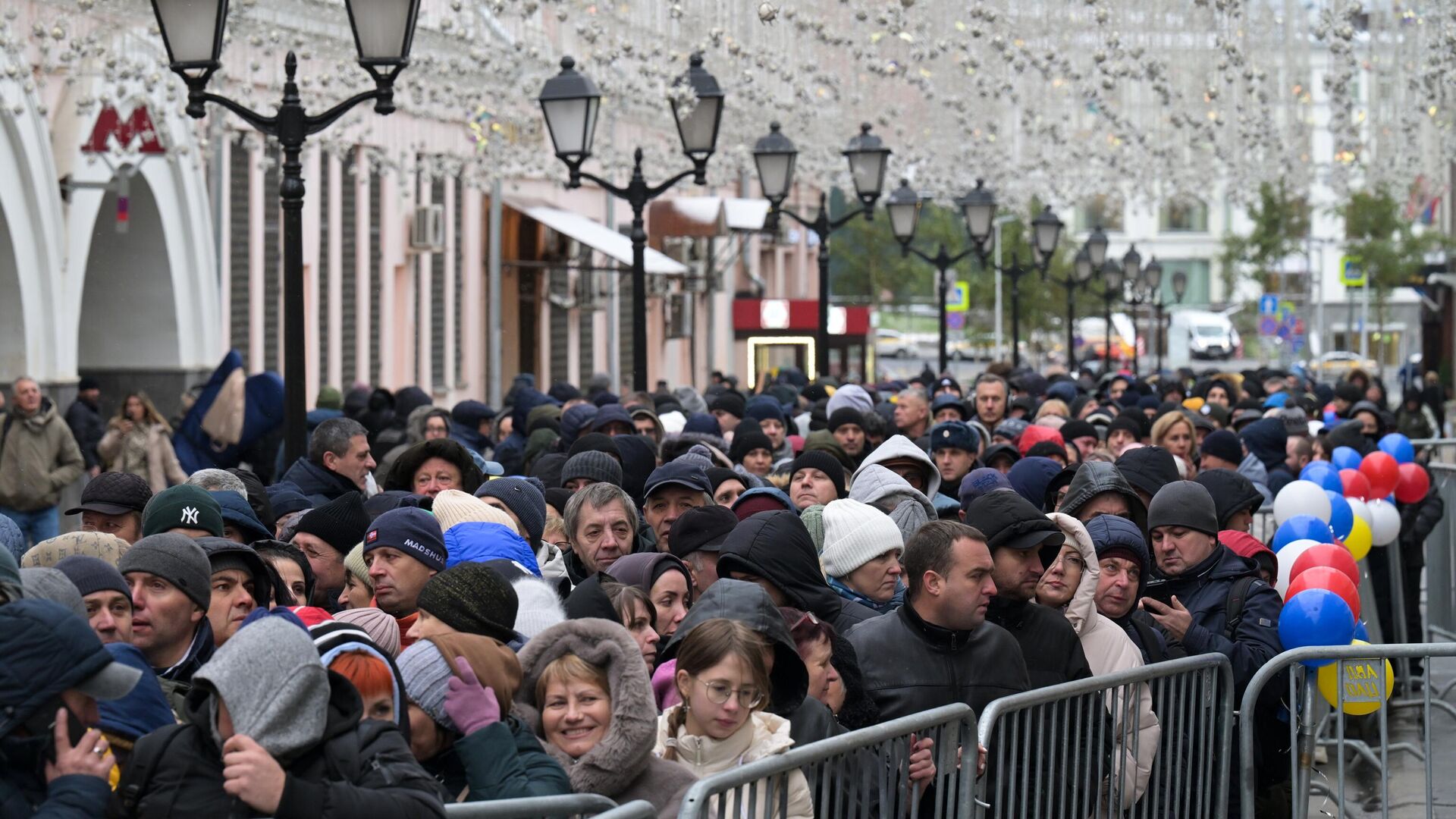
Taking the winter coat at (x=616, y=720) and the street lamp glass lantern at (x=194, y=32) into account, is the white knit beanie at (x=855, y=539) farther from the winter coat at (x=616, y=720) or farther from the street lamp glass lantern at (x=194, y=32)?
the street lamp glass lantern at (x=194, y=32)

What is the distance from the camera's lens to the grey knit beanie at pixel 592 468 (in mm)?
10641

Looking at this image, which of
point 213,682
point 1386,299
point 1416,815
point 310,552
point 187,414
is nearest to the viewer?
point 213,682

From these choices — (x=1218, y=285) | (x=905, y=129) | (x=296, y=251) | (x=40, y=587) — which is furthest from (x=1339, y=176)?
(x=1218, y=285)

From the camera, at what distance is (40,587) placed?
559 centimetres

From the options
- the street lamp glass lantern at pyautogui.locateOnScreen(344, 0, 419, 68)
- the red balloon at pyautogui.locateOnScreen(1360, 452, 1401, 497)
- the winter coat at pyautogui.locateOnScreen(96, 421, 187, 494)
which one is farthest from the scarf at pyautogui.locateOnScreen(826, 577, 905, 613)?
the winter coat at pyautogui.locateOnScreen(96, 421, 187, 494)

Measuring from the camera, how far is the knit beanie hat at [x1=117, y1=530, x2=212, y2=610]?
6.07 m

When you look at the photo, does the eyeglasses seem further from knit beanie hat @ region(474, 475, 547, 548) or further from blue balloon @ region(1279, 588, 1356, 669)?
blue balloon @ region(1279, 588, 1356, 669)

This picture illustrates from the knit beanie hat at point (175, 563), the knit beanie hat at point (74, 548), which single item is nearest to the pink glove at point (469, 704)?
the knit beanie hat at point (175, 563)

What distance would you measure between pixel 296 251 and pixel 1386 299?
73.8m

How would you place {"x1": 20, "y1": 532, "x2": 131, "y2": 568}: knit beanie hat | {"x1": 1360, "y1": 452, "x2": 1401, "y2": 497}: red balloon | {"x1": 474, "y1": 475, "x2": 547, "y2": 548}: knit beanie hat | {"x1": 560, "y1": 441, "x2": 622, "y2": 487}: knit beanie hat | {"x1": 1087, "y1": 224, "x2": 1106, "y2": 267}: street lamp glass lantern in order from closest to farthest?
{"x1": 20, "y1": 532, "x2": 131, "y2": 568}: knit beanie hat
{"x1": 474, "y1": 475, "x2": 547, "y2": 548}: knit beanie hat
{"x1": 560, "y1": 441, "x2": 622, "y2": 487}: knit beanie hat
{"x1": 1360, "y1": 452, "x2": 1401, "y2": 497}: red balloon
{"x1": 1087, "y1": 224, "x2": 1106, "y2": 267}: street lamp glass lantern

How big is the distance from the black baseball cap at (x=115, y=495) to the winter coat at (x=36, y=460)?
339 inches

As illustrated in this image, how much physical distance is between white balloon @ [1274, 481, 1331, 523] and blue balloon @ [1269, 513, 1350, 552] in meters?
1.05

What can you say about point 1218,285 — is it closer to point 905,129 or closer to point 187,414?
point 905,129

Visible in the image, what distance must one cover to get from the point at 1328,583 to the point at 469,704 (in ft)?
15.0
